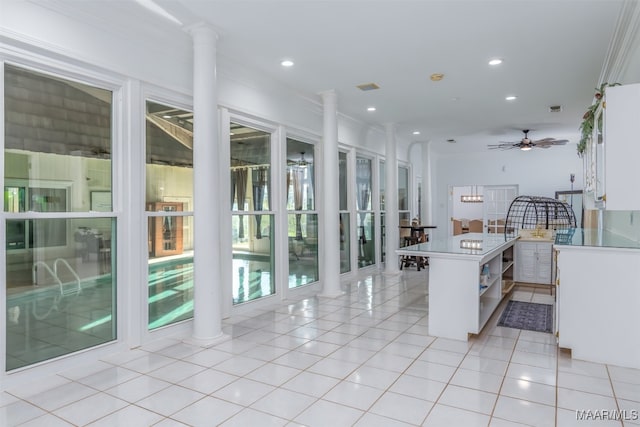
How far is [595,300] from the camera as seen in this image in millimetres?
3223

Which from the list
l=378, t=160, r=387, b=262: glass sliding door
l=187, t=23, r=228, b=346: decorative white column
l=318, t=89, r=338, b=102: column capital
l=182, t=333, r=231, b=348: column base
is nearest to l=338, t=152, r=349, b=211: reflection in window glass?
l=378, t=160, r=387, b=262: glass sliding door

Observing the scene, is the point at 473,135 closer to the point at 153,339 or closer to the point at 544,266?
the point at 544,266

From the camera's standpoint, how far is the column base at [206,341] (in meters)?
3.70

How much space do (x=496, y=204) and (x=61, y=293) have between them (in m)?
10.6

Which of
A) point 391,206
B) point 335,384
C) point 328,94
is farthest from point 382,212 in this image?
point 335,384

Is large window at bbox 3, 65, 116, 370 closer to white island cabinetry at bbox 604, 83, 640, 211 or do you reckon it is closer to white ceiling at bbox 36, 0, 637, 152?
white ceiling at bbox 36, 0, 637, 152

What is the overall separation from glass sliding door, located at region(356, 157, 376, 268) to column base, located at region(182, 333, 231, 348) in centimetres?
415

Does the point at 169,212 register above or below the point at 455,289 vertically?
above

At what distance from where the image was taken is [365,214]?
786 centimetres

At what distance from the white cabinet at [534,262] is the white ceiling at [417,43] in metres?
2.24

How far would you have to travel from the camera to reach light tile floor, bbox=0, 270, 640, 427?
2416mm

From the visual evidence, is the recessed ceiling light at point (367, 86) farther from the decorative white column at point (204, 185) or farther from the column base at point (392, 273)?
the column base at point (392, 273)

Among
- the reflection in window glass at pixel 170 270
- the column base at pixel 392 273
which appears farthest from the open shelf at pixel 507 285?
the reflection in window glass at pixel 170 270

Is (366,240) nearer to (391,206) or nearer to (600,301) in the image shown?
(391,206)
